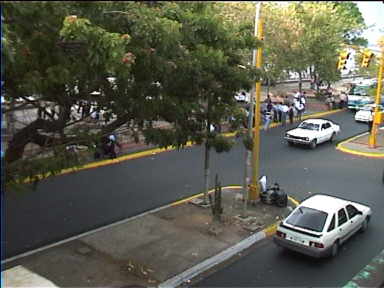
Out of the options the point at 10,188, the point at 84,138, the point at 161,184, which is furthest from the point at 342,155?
the point at 10,188

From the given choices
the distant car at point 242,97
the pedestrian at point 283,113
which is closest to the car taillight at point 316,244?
the distant car at point 242,97

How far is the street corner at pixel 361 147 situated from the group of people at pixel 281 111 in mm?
4041

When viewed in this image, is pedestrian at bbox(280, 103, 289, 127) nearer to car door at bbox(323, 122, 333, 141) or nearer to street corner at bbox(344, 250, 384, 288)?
car door at bbox(323, 122, 333, 141)

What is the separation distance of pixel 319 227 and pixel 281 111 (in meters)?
16.7

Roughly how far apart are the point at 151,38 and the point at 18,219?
775 cm

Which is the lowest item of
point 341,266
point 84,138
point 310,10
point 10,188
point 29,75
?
point 341,266

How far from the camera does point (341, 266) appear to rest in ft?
35.4

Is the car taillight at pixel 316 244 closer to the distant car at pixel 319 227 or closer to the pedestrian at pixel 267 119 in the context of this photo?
the distant car at pixel 319 227

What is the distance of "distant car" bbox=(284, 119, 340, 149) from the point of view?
2207 cm

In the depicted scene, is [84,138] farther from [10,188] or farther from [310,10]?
[310,10]

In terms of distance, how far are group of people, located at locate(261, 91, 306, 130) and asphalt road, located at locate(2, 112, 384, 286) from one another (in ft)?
11.9

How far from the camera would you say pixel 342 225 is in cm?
1154

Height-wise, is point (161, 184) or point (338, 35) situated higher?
point (338, 35)

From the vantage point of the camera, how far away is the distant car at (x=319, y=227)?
1083 cm
